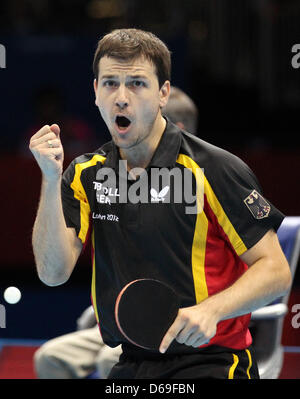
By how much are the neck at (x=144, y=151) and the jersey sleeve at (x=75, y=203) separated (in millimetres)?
188

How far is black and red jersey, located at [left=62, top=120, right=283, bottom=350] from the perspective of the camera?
249cm

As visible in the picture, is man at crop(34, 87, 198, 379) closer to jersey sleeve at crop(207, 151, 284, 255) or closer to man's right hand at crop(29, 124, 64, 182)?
jersey sleeve at crop(207, 151, 284, 255)

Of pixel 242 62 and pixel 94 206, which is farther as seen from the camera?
pixel 242 62

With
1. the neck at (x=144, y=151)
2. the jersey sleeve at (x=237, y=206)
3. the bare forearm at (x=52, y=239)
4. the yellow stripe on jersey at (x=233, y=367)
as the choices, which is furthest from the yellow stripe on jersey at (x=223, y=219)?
the bare forearm at (x=52, y=239)

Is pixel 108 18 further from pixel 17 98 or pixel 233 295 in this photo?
pixel 233 295

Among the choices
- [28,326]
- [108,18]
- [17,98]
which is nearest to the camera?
[28,326]

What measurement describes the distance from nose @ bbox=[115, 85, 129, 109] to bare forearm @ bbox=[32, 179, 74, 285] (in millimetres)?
297

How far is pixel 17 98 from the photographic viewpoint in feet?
25.5

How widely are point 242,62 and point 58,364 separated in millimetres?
6599

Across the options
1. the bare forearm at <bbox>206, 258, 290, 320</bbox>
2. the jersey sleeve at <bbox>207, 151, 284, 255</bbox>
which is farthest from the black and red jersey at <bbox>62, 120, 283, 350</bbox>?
the bare forearm at <bbox>206, 258, 290, 320</bbox>

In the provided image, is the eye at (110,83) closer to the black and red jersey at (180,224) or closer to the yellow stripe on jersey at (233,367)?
the black and red jersey at (180,224)

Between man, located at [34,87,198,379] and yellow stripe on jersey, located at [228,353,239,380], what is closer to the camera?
yellow stripe on jersey, located at [228,353,239,380]

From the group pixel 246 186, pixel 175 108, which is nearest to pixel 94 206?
pixel 246 186

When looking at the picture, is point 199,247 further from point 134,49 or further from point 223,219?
point 134,49
